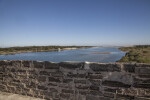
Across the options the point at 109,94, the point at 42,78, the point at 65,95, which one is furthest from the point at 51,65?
the point at 109,94

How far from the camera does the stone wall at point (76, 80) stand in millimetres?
1757

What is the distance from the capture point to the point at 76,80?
6.73 ft

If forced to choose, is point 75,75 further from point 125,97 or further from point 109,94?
point 125,97

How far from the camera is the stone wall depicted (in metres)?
1.76

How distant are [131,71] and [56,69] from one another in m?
1.41

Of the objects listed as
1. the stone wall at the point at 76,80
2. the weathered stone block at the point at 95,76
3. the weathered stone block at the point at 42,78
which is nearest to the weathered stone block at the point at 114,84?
the stone wall at the point at 76,80

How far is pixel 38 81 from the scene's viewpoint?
2332 mm

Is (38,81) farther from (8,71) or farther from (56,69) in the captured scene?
(8,71)

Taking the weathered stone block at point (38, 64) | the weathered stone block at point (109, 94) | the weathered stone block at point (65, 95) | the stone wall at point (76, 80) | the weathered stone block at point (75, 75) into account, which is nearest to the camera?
the stone wall at point (76, 80)

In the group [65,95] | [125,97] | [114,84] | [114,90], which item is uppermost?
[114,84]

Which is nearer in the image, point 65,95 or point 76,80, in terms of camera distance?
point 76,80

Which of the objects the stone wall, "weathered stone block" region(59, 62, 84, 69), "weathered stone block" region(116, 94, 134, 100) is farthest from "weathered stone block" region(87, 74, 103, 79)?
"weathered stone block" region(116, 94, 134, 100)

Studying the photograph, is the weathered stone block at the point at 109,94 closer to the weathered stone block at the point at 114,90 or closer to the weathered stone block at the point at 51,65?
the weathered stone block at the point at 114,90

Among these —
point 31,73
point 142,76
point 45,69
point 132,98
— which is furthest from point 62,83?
point 142,76
